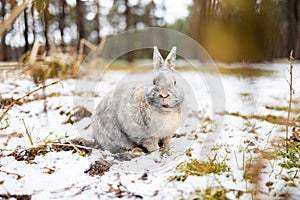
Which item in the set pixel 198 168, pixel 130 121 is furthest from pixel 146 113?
pixel 198 168

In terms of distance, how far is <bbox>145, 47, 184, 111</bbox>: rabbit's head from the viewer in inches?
78.2

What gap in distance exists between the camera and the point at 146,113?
2125 millimetres

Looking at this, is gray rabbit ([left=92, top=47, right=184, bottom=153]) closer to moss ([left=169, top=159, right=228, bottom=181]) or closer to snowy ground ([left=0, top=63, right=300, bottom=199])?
snowy ground ([left=0, top=63, right=300, bottom=199])

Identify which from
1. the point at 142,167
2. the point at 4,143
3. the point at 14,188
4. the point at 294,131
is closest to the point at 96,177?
the point at 142,167

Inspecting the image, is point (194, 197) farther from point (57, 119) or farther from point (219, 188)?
point (57, 119)

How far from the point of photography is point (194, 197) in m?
1.50

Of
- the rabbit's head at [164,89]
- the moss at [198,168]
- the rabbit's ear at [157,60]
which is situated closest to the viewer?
the moss at [198,168]

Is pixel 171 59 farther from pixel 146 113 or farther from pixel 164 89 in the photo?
pixel 146 113

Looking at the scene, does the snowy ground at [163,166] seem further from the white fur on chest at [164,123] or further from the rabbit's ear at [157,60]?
the rabbit's ear at [157,60]

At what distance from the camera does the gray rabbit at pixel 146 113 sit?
6.65 feet

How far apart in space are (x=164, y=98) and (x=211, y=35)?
4.60 ft

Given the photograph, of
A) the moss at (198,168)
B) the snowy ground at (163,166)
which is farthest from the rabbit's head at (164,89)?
the moss at (198,168)

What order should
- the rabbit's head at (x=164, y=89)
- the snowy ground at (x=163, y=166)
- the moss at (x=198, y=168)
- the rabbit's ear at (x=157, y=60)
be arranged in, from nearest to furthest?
the snowy ground at (x=163, y=166) < the moss at (x=198, y=168) < the rabbit's head at (x=164, y=89) < the rabbit's ear at (x=157, y=60)

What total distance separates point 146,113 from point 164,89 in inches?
10.4
